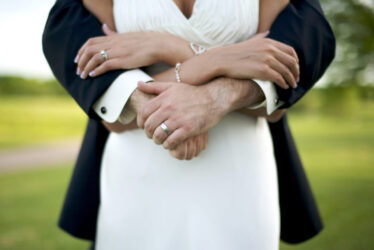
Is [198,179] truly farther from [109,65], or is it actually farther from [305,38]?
[305,38]

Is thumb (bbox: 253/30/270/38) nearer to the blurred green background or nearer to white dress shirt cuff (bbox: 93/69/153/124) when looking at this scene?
white dress shirt cuff (bbox: 93/69/153/124)

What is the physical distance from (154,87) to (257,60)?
1.33 feet

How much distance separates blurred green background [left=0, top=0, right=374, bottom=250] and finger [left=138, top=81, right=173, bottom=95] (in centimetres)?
421

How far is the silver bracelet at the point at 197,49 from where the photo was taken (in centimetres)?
145

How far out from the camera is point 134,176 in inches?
59.2

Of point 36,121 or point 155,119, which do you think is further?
point 36,121

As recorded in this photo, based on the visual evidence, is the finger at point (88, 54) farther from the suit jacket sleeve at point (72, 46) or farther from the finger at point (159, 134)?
the finger at point (159, 134)

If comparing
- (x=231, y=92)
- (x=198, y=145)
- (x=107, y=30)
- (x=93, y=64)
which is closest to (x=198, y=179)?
(x=198, y=145)

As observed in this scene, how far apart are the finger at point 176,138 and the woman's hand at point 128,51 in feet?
1.11

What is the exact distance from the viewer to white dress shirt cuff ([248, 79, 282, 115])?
1.34 meters

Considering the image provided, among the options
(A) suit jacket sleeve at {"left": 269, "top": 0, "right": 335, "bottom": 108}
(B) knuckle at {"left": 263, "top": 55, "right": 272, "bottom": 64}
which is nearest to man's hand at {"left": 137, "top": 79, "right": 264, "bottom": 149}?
(B) knuckle at {"left": 263, "top": 55, "right": 272, "bottom": 64}

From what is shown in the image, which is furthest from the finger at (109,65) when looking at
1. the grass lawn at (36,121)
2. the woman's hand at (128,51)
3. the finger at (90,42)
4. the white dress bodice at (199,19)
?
the grass lawn at (36,121)

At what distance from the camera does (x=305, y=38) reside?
1.45m

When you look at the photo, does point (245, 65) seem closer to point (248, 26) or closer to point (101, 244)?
point (248, 26)
